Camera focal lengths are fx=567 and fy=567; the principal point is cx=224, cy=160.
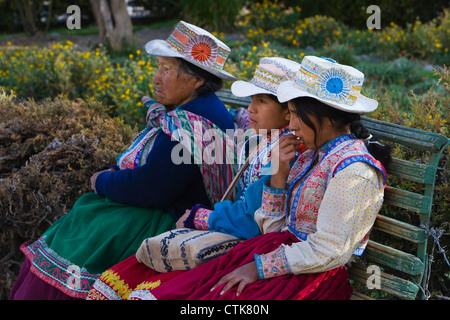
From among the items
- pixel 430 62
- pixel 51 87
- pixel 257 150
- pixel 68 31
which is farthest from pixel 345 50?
pixel 68 31

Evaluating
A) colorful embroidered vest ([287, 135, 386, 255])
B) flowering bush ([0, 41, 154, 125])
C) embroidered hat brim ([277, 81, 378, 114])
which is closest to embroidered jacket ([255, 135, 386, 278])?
colorful embroidered vest ([287, 135, 386, 255])

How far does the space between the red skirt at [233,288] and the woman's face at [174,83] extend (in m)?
0.98

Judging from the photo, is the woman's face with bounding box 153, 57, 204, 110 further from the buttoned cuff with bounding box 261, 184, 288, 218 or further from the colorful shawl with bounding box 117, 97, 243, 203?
the buttoned cuff with bounding box 261, 184, 288, 218

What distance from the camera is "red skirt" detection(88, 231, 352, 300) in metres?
2.14

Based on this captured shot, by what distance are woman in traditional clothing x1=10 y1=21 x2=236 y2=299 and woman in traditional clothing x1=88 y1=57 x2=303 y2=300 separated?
0.66 ft

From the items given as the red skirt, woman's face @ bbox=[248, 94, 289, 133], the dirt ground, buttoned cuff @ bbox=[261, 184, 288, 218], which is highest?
woman's face @ bbox=[248, 94, 289, 133]

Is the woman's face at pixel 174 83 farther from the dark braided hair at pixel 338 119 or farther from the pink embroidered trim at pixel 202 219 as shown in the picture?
the dark braided hair at pixel 338 119

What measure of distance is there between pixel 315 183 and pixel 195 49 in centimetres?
115

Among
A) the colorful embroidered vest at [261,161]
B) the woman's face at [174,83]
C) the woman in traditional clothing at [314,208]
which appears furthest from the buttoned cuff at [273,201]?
the woman's face at [174,83]

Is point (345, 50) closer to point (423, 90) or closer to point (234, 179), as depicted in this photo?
point (423, 90)

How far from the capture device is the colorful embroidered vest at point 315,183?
217cm

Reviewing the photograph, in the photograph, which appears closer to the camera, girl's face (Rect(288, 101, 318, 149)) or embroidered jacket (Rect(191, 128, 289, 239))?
girl's face (Rect(288, 101, 318, 149))
